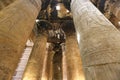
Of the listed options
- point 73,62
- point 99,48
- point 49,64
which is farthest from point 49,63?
Result: point 99,48

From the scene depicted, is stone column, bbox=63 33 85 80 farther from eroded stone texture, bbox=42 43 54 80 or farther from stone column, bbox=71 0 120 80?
stone column, bbox=71 0 120 80

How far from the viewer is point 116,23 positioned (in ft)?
29.0

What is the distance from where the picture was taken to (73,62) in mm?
7137

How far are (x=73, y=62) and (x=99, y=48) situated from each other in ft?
15.3

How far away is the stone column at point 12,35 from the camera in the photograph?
2.73m

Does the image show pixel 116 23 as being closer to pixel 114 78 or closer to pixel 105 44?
pixel 105 44

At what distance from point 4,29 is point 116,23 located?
7.10 metres

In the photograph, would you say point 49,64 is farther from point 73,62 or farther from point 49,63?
point 73,62

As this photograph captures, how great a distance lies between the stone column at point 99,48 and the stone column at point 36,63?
11.6 feet

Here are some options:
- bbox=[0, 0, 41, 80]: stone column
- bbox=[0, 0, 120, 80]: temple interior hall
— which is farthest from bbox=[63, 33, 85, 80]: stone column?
bbox=[0, 0, 41, 80]: stone column

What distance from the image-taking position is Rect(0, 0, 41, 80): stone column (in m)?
2.73

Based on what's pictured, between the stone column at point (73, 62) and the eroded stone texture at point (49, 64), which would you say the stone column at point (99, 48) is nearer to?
the stone column at point (73, 62)

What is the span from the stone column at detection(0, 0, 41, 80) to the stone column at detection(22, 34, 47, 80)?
9.49ft

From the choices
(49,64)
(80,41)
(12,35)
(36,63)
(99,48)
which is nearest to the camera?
(99,48)
